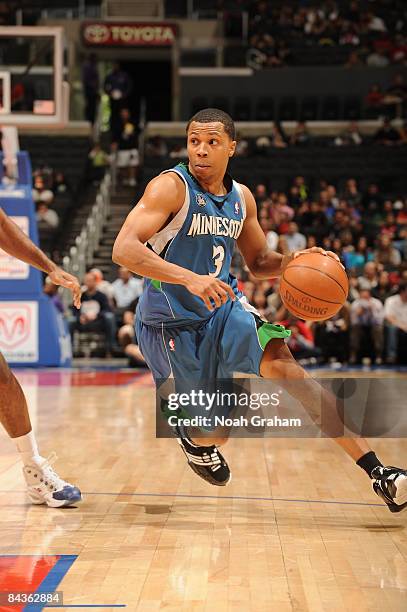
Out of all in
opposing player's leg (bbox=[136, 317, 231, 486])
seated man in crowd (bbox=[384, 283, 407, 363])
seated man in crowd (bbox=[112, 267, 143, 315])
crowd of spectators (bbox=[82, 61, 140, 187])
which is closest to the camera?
opposing player's leg (bbox=[136, 317, 231, 486])

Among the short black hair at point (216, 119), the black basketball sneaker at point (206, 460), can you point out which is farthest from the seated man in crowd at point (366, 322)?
the short black hair at point (216, 119)

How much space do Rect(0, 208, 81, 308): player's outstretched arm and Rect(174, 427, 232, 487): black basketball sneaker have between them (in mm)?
871

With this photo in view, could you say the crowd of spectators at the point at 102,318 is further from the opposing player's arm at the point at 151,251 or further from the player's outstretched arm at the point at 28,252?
the opposing player's arm at the point at 151,251

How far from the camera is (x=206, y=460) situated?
4.50m

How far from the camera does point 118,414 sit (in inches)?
316

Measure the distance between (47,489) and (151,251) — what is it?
134 cm

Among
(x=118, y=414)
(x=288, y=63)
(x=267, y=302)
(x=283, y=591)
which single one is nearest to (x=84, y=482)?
(x=283, y=591)

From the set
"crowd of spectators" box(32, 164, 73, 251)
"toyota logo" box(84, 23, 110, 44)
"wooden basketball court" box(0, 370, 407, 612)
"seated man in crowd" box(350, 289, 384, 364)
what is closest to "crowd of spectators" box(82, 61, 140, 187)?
"toyota logo" box(84, 23, 110, 44)

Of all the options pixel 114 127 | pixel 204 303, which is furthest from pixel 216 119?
pixel 114 127

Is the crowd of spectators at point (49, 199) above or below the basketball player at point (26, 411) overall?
below

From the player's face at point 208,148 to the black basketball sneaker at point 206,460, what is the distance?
127 centimetres

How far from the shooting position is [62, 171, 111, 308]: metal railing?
1466cm

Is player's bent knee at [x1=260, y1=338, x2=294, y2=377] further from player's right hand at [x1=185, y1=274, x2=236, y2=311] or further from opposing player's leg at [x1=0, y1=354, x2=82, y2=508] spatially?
opposing player's leg at [x1=0, y1=354, x2=82, y2=508]

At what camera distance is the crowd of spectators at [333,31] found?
2091cm
